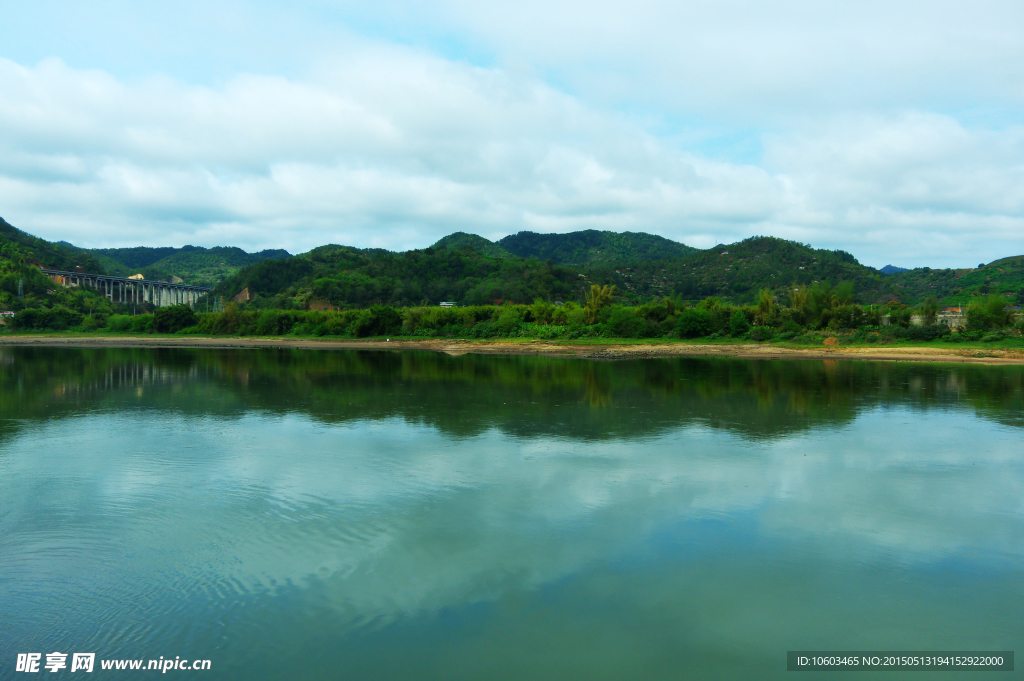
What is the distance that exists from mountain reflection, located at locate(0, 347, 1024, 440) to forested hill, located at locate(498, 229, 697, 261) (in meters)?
120

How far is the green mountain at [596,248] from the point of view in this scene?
504 feet

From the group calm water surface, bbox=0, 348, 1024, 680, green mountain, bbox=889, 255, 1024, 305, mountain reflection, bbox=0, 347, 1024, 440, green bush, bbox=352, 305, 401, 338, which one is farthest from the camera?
green mountain, bbox=889, 255, 1024, 305

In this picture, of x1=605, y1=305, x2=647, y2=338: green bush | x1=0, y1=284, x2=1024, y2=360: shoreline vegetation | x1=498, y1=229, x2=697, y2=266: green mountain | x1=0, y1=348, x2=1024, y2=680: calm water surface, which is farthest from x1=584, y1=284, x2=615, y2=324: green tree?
x1=498, y1=229, x2=697, y2=266: green mountain

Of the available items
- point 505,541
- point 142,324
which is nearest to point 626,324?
point 505,541

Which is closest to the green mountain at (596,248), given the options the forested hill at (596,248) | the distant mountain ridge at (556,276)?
the forested hill at (596,248)

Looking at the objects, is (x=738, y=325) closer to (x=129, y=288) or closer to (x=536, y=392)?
(x=536, y=392)

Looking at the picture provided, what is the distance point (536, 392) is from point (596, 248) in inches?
5583

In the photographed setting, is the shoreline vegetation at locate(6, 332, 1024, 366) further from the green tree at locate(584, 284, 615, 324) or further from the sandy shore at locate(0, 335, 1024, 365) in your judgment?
Result: the green tree at locate(584, 284, 615, 324)

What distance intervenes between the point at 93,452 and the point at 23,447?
5.96ft

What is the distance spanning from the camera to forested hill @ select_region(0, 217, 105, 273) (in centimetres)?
9688

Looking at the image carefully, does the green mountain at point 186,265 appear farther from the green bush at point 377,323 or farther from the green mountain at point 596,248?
the green bush at point 377,323

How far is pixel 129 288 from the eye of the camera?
119625 mm

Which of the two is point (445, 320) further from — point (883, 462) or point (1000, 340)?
point (883, 462)

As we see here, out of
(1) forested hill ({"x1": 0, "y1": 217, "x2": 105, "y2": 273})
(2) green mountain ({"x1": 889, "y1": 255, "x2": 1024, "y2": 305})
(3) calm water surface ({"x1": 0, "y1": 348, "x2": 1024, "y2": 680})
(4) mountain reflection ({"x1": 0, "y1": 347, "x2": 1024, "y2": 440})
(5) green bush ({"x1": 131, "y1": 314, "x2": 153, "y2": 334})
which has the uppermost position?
(1) forested hill ({"x1": 0, "y1": 217, "x2": 105, "y2": 273})
